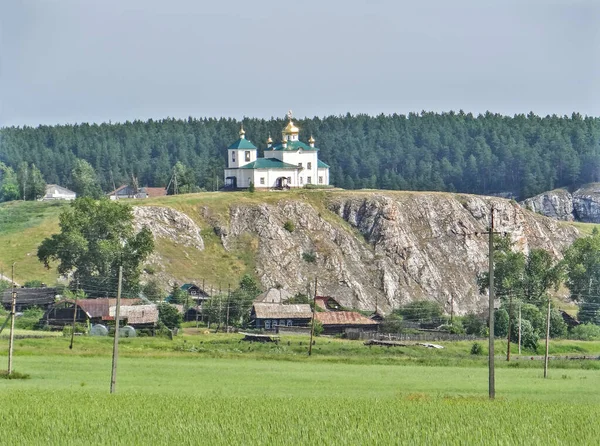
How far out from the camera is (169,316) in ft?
334

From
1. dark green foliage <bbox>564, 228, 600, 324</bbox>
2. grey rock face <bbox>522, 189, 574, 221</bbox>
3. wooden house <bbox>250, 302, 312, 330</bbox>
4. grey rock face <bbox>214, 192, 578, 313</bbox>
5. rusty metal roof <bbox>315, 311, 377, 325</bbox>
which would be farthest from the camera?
grey rock face <bbox>522, 189, 574, 221</bbox>

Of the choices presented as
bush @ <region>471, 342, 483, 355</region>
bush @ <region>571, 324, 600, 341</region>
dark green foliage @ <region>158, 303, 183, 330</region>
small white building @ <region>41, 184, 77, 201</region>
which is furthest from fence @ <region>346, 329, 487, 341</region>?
small white building @ <region>41, 184, 77, 201</region>

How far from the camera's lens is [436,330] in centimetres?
11369

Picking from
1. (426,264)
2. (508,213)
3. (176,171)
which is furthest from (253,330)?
(176,171)

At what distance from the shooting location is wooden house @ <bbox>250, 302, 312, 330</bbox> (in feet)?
362

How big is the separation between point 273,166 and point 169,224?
2187 cm

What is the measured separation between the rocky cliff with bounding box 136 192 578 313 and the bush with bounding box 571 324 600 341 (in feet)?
96.1

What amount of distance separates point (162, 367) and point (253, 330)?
136 feet

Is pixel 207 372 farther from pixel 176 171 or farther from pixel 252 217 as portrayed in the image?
pixel 176 171

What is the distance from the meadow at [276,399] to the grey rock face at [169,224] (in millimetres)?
58963

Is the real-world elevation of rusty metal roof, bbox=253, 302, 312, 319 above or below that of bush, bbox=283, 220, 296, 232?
below

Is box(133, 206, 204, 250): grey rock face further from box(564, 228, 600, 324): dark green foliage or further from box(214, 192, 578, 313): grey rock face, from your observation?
box(564, 228, 600, 324): dark green foliage

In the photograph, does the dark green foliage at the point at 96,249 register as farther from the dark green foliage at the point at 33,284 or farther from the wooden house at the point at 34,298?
the wooden house at the point at 34,298

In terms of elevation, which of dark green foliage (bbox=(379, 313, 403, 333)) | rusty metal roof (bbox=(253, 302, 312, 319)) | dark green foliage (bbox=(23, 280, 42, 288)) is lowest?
dark green foliage (bbox=(379, 313, 403, 333))
